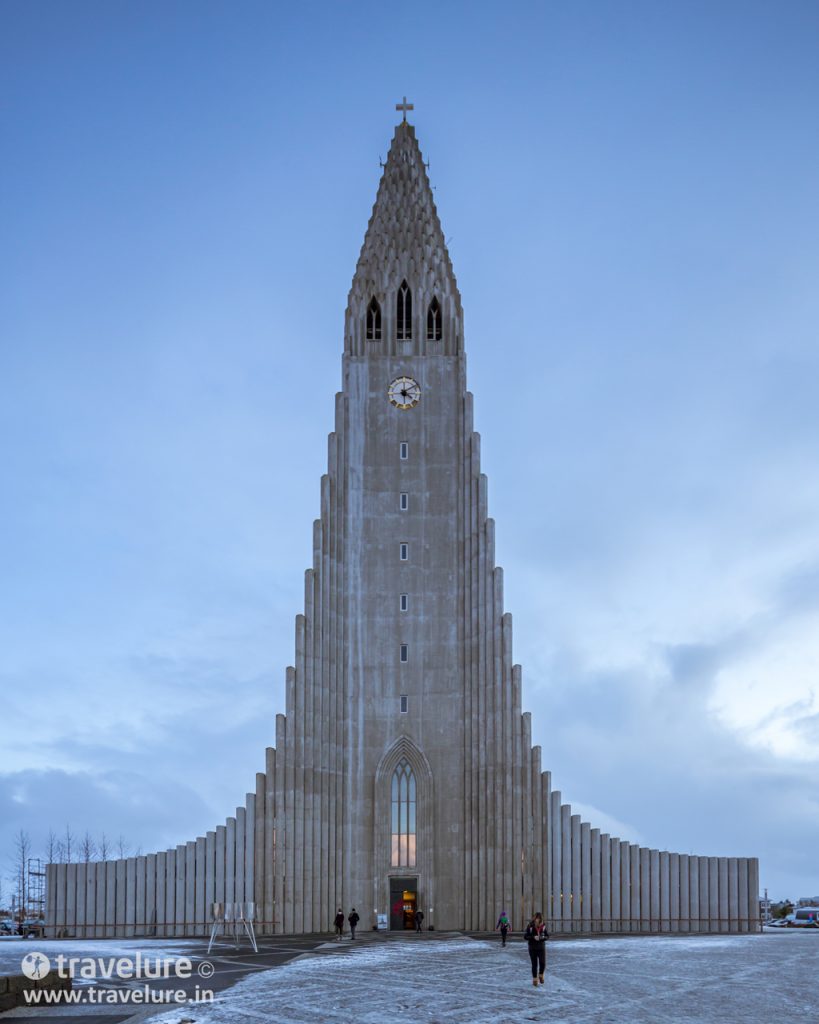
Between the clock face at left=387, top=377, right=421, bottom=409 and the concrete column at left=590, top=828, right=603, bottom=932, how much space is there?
26043mm

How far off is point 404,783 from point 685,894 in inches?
632

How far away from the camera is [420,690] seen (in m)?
65.5

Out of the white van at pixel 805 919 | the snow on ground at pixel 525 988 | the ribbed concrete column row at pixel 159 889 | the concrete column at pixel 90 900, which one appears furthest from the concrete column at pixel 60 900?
the white van at pixel 805 919

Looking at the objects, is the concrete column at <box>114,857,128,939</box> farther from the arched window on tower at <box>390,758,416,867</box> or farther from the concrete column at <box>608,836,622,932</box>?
the concrete column at <box>608,836,622,932</box>

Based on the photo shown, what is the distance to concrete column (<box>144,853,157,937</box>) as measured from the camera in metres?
61.6

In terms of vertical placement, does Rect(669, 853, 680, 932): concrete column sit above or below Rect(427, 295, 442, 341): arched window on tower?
below

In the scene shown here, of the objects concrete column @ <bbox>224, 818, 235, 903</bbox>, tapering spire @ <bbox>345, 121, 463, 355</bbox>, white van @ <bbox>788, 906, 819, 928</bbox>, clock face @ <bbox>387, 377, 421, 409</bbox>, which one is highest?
tapering spire @ <bbox>345, 121, 463, 355</bbox>

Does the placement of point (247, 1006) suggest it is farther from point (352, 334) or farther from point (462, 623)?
point (352, 334)

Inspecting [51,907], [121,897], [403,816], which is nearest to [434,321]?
[403,816]

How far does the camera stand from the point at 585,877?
63.0 metres

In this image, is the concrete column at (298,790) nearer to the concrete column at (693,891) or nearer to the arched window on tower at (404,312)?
the arched window on tower at (404,312)

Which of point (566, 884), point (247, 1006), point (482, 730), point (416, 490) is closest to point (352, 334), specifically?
point (416, 490)

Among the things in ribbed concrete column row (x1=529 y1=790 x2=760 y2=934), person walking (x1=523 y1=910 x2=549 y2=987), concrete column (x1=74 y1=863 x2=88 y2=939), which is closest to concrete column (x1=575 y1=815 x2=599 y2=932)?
ribbed concrete column row (x1=529 y1=790 x2=760 y2=934)

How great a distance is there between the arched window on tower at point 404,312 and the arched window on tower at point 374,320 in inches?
44.6
